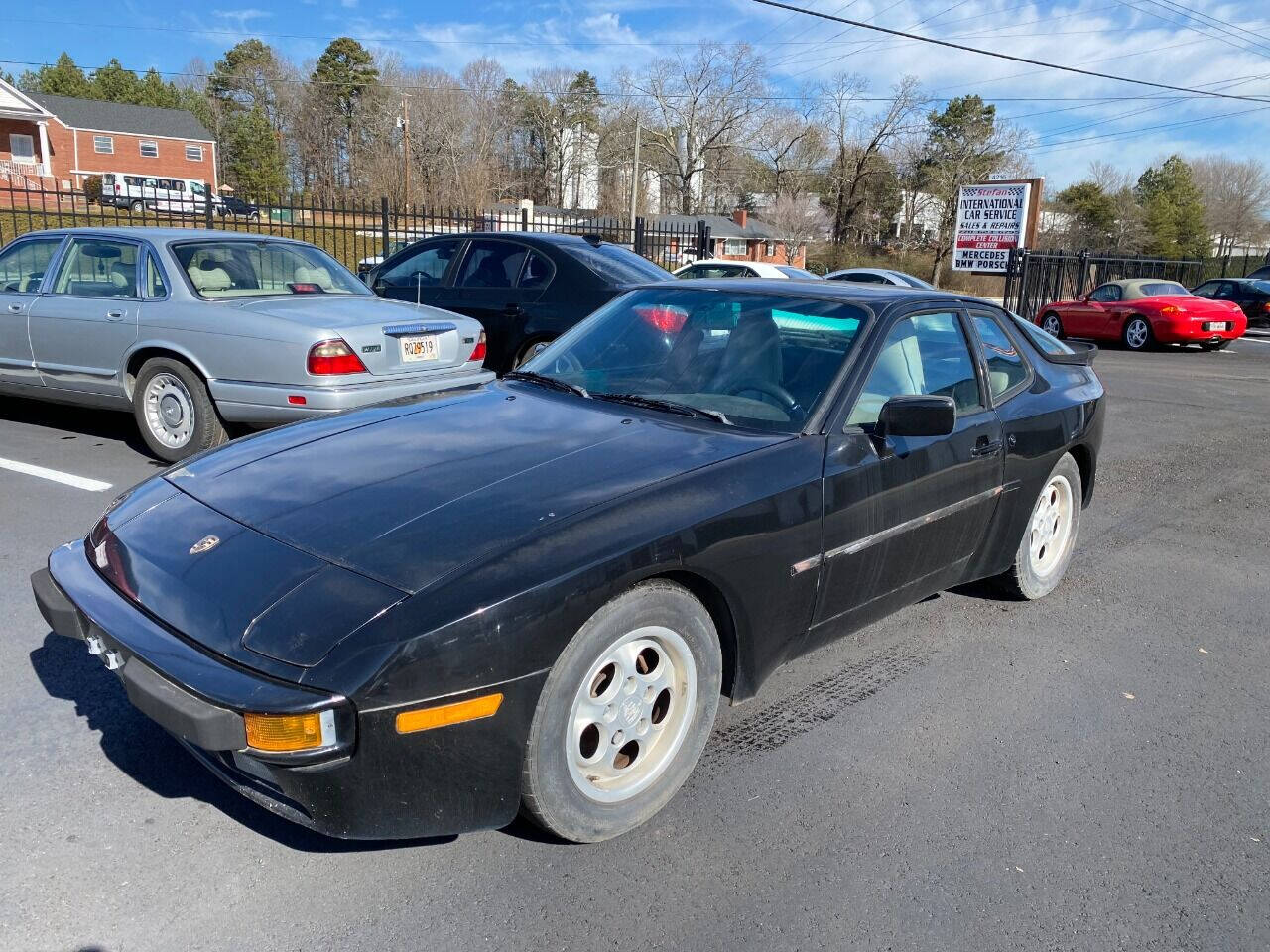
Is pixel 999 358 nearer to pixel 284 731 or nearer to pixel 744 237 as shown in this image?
pixel 284 731

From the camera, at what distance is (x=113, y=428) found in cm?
735

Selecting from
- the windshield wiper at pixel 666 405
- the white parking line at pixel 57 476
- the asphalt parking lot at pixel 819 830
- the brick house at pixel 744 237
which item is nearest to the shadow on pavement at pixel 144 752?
the asphalt parking lot at pixel 819 830

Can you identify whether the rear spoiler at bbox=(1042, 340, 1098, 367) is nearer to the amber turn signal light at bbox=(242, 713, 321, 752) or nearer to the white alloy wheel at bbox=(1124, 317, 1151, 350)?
the amber turn signal light at bbox=(242, 713, 321, 752)

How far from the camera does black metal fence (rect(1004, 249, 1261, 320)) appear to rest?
70.7 ft

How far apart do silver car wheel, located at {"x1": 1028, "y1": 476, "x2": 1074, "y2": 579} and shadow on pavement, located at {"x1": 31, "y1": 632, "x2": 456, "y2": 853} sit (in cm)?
315

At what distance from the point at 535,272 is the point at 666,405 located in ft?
18.0

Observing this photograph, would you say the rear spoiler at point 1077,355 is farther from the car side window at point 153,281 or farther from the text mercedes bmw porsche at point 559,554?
the car side window at point 153,281

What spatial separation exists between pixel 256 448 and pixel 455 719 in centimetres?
145

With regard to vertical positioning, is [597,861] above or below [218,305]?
below

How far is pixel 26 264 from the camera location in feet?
22.6

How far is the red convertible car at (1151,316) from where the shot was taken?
17.5 metres

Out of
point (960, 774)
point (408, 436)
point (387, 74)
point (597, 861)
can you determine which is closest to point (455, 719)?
point (597, 861)

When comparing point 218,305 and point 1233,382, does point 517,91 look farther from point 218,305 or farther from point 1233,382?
point 218,305

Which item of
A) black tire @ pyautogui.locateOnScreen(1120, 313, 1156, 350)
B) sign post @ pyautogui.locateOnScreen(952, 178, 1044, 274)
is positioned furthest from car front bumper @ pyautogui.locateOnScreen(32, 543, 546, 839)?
sign post @ pyautogui.locateOnScreen(952, 178, 1044, 274)
